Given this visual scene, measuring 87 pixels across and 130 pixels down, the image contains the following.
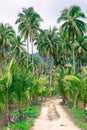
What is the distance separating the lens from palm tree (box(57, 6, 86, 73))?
50000mm

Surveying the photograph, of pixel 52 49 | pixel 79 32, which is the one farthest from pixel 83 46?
pixel 79 32

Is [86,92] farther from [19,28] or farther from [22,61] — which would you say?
[22,61]

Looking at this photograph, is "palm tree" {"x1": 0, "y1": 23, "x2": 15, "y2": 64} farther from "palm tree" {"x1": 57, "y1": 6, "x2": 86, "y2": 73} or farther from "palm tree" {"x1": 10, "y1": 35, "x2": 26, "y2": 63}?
"palm tree" {"x1": 57, "y1": 6, "x2": 86, "y2": 73}

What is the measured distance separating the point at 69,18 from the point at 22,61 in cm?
3013

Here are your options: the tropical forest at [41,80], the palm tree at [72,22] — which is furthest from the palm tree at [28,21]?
the palm tree at [72,22]

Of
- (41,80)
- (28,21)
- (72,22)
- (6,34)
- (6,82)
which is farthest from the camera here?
(6,34)

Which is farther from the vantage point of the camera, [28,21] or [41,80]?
[28,21]

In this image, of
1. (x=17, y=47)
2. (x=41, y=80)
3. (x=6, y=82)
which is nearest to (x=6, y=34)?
(x=17, y=47)

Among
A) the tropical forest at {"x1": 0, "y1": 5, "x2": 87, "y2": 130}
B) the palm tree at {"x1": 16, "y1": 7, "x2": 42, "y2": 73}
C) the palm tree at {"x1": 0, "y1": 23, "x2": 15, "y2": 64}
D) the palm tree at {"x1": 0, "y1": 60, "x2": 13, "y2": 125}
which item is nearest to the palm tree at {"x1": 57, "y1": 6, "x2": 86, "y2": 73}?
the tropical forest at {"x1": 0, "y1": 5, "x2": 87, "y2": 130}

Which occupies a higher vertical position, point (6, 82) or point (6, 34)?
point (6, 34)

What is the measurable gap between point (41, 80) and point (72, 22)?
11.0 metres

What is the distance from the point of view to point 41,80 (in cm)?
4512

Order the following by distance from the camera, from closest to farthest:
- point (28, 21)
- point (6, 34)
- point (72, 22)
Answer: point (72, 22) → point (28, 21) → point (6, 34)

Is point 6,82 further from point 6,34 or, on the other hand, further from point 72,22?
point 6,34
